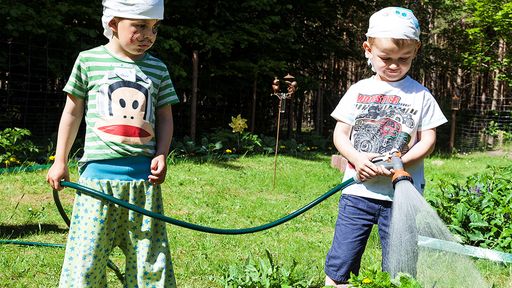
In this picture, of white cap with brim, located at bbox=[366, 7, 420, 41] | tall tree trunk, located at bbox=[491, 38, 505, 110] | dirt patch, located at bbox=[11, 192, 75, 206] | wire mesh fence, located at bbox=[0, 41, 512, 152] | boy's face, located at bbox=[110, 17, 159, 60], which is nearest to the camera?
boy's face, located at bbox=[110, 17, 159, 60]

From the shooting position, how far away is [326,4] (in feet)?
43.0

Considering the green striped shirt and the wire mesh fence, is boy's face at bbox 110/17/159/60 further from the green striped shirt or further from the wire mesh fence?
the wire mesh fence

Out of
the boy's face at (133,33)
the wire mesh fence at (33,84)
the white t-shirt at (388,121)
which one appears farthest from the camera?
the wire mesh fence at (33,84)

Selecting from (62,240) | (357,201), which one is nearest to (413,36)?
(357,201)

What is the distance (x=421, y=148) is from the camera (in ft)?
8.38

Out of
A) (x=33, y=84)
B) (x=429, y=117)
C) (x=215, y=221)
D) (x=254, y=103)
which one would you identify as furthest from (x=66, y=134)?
(x=254, y=103)

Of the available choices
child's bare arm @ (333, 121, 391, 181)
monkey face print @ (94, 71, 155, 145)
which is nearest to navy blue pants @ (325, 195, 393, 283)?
child's bare arm @ (333, 121, 391, 181)

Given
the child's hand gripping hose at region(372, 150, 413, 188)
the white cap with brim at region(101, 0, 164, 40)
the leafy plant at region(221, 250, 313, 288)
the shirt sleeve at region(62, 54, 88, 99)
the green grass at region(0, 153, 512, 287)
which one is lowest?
the green grass at region(0, 153, 512, 287)

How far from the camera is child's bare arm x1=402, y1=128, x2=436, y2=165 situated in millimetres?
2529

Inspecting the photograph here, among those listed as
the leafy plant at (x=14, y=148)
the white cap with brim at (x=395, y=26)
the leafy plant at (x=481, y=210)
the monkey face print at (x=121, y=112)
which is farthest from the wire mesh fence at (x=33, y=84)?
the white cap with brim at (x=395, y=26)

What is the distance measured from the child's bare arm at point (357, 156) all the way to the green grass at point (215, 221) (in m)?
0.67

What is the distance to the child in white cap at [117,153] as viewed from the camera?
2.35 metres

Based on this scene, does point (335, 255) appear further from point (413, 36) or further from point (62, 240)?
point (62, 240)

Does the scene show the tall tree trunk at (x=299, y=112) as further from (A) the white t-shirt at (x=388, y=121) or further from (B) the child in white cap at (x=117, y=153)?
(B) the child in white cap at (x=117, y=153)
